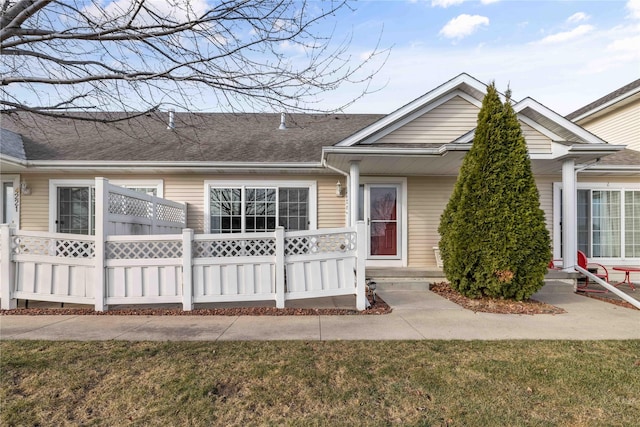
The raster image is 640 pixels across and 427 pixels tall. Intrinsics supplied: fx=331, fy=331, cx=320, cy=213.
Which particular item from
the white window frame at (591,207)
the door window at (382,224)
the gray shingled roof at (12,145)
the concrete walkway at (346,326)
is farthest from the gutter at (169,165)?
the white window frame at (591,207)

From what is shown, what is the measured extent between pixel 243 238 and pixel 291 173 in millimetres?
3656

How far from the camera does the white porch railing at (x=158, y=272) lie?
536 cm

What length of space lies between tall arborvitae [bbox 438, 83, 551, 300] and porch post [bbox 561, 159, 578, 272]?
67.6 inches

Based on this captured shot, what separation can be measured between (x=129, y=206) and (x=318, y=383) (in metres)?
5.01

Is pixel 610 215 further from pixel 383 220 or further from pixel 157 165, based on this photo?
pixel 157 165

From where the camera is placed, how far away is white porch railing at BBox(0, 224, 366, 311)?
5359 millimetres

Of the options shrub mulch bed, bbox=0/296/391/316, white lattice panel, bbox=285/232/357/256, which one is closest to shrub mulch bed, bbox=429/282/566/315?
shrub mulch bed, bbox=0/296/391/316

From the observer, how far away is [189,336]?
13.8 feet

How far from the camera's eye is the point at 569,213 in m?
7.04

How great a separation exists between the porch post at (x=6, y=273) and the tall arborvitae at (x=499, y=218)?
765 cm

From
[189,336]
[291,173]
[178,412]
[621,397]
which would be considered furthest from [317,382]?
[291,173]

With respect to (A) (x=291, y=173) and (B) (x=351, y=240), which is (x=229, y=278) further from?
(A) (x=291, y=173)

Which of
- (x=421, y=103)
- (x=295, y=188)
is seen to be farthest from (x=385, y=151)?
(x=295, y=188)

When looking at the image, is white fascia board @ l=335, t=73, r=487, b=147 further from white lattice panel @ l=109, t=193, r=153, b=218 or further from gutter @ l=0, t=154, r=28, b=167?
gutter @ l=0, t=154, r=28, b=167
